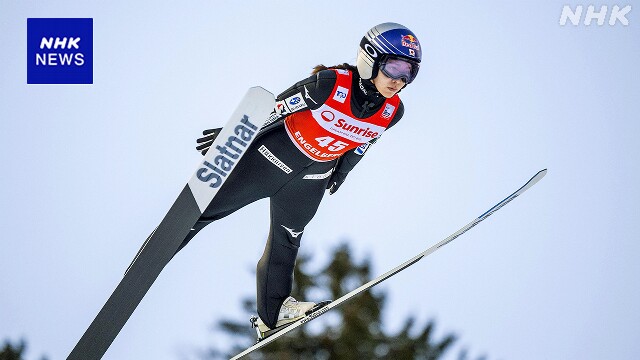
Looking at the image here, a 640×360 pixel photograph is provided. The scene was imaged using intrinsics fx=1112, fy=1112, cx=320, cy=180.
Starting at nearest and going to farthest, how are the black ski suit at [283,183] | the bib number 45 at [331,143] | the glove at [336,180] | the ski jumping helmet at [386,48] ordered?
the ski jumping helmet at [386,48]
the black ski suit at [283,183]
the bib number 45 at [331,143]
the glove at [336,180]

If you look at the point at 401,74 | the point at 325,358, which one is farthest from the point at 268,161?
the point at 325,358

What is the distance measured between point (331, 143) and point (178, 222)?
1026mm

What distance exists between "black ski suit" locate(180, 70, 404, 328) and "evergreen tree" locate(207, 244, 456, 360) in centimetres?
829

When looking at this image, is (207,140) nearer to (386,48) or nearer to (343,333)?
(386,48)

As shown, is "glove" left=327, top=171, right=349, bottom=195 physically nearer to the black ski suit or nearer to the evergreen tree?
the black ski suit

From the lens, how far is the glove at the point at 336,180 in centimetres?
691

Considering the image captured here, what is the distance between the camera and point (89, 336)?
6195 mm

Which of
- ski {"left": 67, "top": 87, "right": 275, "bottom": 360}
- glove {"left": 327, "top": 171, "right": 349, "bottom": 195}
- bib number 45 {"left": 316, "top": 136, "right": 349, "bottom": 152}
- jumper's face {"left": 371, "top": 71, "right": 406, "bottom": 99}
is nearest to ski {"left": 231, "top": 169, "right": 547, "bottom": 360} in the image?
glove {"left": 327, "top": 171, "right": 349, "bottom": 195}

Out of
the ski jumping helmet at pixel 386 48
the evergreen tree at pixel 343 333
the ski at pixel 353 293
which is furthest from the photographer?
the evergreen tree at pixel 343 333

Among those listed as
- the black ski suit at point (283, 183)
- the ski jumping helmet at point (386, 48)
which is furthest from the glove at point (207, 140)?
the ski jumping helmet at point (386, 48)

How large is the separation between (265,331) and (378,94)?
1710mm

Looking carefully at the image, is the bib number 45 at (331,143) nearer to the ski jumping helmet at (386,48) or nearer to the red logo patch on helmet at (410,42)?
the ski jumping helmet at (386,48)

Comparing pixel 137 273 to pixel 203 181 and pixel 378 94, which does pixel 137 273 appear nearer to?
pixel 203 181

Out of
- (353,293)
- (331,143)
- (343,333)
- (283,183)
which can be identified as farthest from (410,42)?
(343,333)
